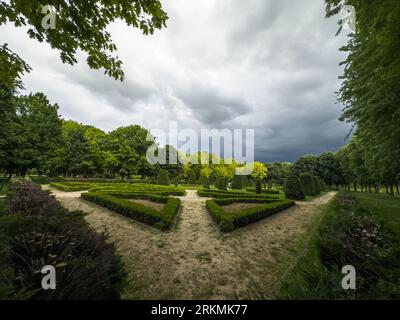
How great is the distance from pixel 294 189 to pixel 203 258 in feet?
54.0

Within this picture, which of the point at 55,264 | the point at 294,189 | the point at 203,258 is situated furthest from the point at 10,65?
the point at 294,189

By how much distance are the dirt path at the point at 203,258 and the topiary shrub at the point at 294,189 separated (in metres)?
10.6

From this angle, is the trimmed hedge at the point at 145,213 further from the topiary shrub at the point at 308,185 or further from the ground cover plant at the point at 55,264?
the topiary shrub at the point at 308,185

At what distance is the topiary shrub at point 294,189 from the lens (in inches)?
714

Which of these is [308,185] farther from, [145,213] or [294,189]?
[145,213]

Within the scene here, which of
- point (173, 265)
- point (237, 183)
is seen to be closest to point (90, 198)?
point (173, 265)

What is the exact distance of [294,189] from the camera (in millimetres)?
18234

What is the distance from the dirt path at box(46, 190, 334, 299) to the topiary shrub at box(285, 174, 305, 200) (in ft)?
34.9

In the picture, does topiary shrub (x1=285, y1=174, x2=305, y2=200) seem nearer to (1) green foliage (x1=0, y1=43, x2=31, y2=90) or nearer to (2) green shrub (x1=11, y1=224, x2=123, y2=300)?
(2) green shrub (x1=11, y1=224, x2=123, y2=300)

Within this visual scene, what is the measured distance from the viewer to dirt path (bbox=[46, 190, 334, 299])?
3672mm

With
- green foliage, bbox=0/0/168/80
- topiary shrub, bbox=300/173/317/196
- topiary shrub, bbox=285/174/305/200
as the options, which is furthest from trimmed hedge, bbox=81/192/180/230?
topiary shrub, bbox=300/173/317/196
